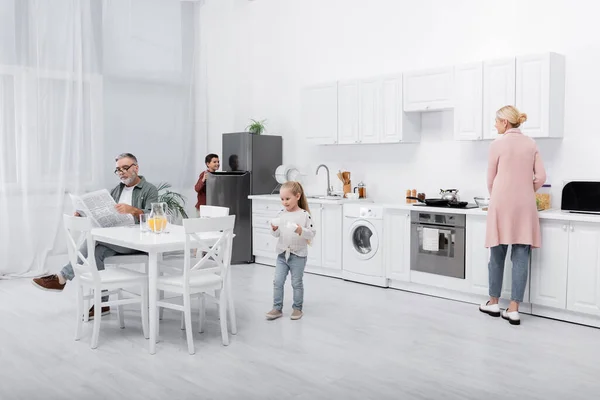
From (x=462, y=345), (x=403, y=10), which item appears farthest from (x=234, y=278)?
(x=403, y=10)

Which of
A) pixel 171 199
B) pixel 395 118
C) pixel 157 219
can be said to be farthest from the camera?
pixel 171 199

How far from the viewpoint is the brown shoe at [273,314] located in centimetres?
464

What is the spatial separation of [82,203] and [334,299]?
7.51ft

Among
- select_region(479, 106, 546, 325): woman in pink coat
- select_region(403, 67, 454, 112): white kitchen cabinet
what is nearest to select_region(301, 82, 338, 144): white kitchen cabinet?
select_region(403, 67, 454, 112): white kitchen cabinet

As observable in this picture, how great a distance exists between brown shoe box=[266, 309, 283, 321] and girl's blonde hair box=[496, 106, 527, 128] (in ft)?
7.55

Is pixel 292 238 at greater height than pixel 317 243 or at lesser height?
greater

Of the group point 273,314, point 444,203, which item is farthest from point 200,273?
point 444,203

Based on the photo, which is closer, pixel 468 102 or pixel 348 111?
pixel 468 102

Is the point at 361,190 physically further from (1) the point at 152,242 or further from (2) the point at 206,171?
(1) the point at 152,242

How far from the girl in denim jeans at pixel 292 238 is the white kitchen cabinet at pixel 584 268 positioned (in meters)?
1.96

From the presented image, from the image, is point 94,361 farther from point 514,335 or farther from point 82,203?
point 514,335

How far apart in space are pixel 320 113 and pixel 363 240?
154cm

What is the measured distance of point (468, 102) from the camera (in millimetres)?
5328

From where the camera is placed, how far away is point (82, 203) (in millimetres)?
4355
